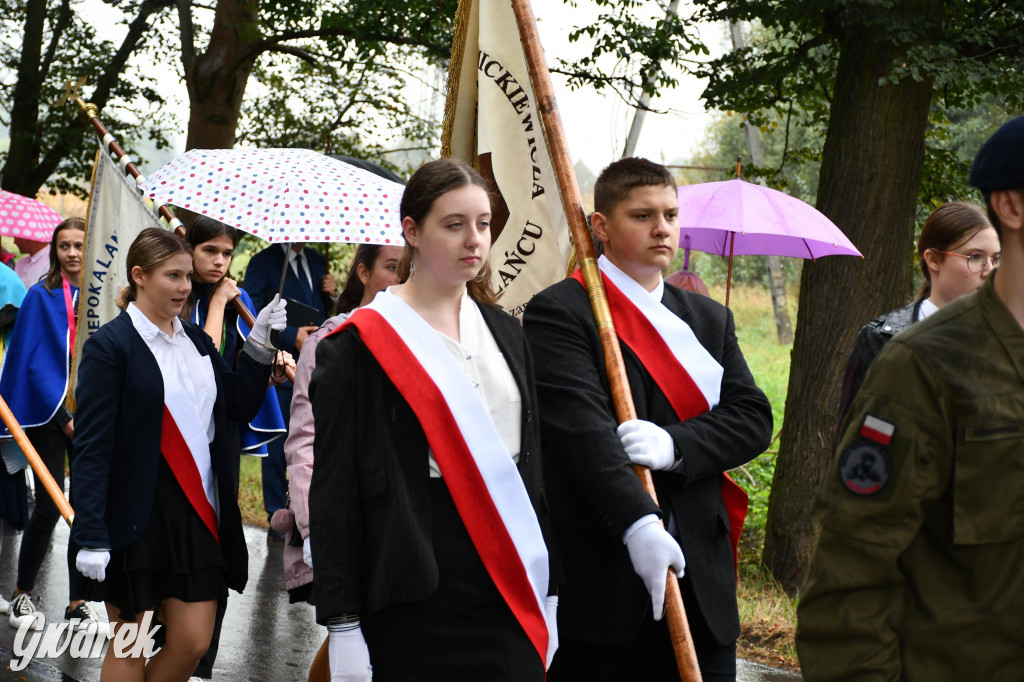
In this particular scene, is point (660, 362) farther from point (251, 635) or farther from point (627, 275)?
point (251, 635)

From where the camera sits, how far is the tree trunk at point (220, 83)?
12.8 m

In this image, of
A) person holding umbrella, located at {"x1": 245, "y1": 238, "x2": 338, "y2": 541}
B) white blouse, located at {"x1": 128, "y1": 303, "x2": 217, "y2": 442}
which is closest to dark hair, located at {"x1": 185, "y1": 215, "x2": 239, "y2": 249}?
white blouse, located at {"x1": 128, "y1": 303, "x2": 217, "y2": 442}

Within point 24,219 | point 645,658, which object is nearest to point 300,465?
Result: point 645,658

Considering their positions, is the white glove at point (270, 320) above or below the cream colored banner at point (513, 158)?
below

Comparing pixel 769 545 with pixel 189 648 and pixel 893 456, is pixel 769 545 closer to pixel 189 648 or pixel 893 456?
pixel 189 648

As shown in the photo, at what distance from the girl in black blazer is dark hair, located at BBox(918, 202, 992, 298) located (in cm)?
257

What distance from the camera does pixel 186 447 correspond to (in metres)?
4.16

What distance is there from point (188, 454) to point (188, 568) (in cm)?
39

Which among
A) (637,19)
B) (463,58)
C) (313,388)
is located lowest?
(313,388)

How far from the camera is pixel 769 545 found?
23.5ft

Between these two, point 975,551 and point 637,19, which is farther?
point 637,19

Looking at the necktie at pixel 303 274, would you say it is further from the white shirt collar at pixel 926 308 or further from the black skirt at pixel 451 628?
the black skirt at pixel 451 628

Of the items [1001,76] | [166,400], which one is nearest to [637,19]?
[1001,76]

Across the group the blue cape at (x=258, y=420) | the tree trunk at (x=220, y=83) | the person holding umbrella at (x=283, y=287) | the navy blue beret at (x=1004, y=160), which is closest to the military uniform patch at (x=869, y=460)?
the navy blue beret at (x=1004, y=160)
